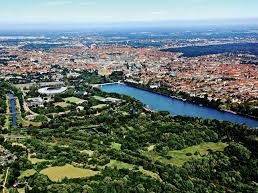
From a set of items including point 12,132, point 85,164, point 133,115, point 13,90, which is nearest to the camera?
point 85,164

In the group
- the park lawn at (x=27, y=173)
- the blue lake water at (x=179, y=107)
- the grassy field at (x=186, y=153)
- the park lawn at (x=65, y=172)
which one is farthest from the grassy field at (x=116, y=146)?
the blue lake water at (x=179, y=107)

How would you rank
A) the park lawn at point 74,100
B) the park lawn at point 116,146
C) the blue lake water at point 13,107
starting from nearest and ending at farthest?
→ the park lawn at point 116,146, the blue lake water at point 13,107, the park lawn at point 74,100

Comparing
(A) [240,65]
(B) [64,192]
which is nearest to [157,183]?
(B) [64,192]

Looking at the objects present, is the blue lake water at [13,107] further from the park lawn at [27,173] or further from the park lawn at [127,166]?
the park lawn at [127,166]

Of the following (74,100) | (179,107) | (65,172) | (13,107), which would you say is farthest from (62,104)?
(65,172)

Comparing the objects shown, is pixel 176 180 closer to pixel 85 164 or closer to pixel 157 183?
pixel 157 183

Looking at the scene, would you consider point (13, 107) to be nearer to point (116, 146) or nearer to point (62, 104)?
point (62, 104)

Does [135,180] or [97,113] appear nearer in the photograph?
[135,180]
